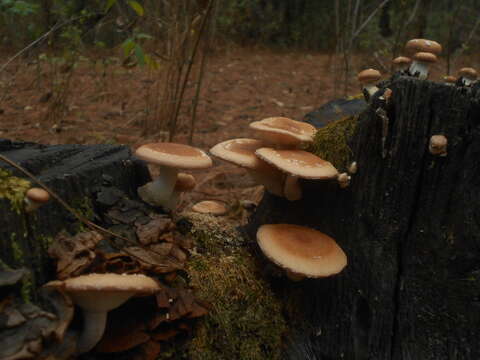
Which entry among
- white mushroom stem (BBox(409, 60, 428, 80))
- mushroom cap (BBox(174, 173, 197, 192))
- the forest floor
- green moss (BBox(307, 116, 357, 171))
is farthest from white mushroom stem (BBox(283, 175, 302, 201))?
the forest floor

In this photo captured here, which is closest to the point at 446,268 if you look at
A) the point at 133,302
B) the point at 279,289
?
the point at 279,289

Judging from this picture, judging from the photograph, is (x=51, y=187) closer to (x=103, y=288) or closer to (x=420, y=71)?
(x=103, y=288)

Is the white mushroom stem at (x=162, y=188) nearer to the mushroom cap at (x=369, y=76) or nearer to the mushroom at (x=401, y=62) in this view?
the mushroom cap at (x=369, y=76)

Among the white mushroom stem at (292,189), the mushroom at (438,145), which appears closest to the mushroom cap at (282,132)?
the white mushroom stem at (292,189)

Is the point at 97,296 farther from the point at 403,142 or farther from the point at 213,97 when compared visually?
the point at 213,97

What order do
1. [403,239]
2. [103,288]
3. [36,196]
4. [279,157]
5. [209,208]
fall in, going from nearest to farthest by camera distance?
1. [103,288]
2. [36,196]
3. [279,157]
4. [403,239]
5. [209,208]

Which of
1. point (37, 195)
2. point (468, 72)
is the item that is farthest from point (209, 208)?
point (468, 72)
